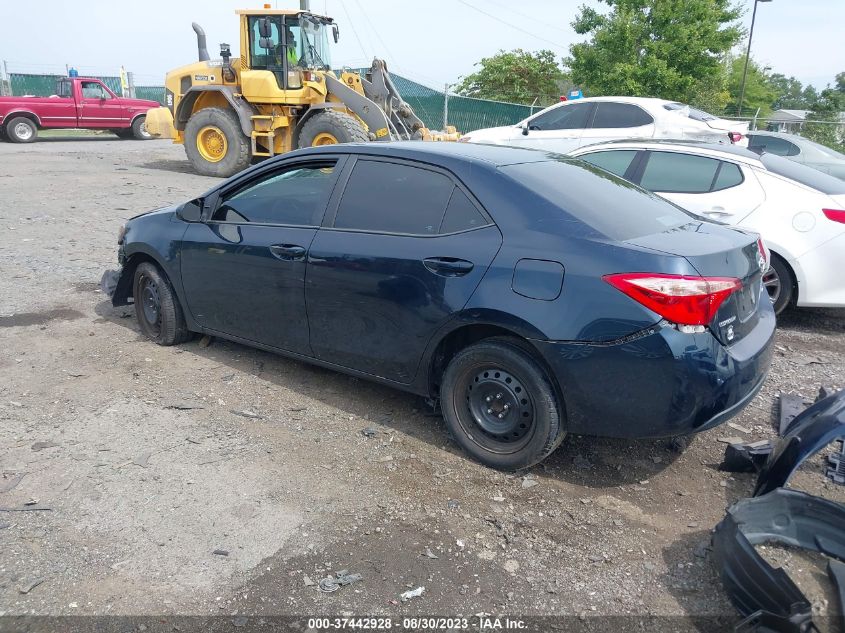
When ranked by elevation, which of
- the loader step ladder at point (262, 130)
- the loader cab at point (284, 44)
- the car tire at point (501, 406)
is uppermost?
the loader cab at point (284, 44)

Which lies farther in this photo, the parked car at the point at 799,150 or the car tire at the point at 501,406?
the parked car at the point at 799,150

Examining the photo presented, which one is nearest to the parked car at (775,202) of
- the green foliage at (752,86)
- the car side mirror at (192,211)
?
the car side mirror at (192,211)

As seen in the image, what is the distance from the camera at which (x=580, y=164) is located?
14.7ft

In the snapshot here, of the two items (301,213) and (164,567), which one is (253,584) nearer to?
(164,567)

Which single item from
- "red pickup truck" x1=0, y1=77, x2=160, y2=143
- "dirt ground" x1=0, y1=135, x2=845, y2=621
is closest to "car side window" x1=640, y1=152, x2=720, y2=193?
"dirt ground" x1=0, y1=135, x2=845, y2=621

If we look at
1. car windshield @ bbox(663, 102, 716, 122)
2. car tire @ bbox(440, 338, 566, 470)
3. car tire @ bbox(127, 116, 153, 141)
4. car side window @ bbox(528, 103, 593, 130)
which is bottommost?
car tire @ bbox(127, 116, 153, 141)

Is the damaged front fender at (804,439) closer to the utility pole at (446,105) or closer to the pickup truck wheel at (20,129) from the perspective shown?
the utility pole at (446,105)

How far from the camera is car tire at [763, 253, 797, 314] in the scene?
593 centimetres

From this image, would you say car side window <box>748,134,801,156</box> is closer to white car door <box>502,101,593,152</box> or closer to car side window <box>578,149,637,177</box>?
white car door <box>502,101,593,152</box>

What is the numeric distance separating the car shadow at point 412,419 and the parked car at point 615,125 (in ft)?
25.4

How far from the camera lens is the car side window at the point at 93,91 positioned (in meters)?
23.1

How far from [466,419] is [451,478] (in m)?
0.34

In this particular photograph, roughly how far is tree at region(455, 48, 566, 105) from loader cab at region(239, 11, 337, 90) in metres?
22.3

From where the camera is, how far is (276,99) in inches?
557
